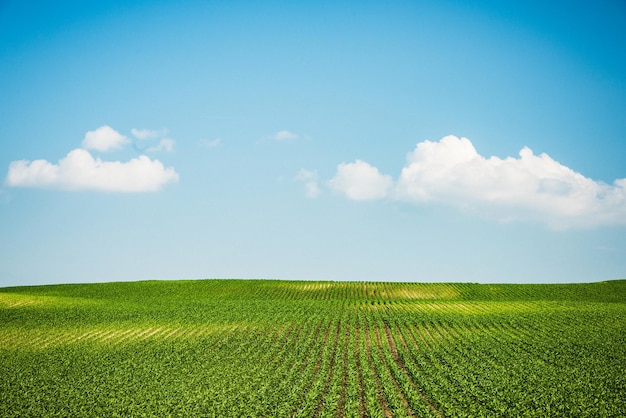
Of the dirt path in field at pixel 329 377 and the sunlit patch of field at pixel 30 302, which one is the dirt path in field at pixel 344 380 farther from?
the sunlit patch of field at pixel 30 302

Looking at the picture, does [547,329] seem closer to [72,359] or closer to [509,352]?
[509,352]

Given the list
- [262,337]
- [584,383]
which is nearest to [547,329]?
[584,383]

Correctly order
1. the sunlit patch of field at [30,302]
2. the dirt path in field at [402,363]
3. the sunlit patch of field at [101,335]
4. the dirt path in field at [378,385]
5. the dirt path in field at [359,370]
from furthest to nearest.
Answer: the sunlit patch of field at [30,302] < the sunlit patch of field at [101,335] < the dirt path in field at [402,363] < the dirt path in field at [359,370] < the dirt path in field at [378,385]

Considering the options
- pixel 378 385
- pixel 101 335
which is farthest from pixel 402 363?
pixel 101 335

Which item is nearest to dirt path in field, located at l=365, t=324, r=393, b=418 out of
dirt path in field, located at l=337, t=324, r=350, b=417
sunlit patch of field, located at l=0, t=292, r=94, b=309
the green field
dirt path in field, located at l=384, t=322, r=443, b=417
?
the green field

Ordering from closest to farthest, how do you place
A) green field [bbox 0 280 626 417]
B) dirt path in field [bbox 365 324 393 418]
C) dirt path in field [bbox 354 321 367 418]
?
dirt path in field [bbox 365 324 393 418], dirt path in field [bbox 354 321 367 418], green field [bbox 0 280 626 417]

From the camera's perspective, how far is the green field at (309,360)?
19984 millimetres

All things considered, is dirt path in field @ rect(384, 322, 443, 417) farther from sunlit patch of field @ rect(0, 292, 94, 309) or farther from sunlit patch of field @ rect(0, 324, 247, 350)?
sunlit patch of field @ rect(0, 292, 94, 309)

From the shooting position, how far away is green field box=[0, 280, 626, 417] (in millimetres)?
19984

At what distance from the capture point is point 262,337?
35.3 meters

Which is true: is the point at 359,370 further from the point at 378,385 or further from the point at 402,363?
the point at 402,363

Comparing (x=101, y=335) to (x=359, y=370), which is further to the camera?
(x=101, y=335)

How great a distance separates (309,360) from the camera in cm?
2762

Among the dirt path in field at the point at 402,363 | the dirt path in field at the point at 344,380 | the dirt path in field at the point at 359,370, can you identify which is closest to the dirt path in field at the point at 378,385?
the dirt path in field at the point at 359,370
